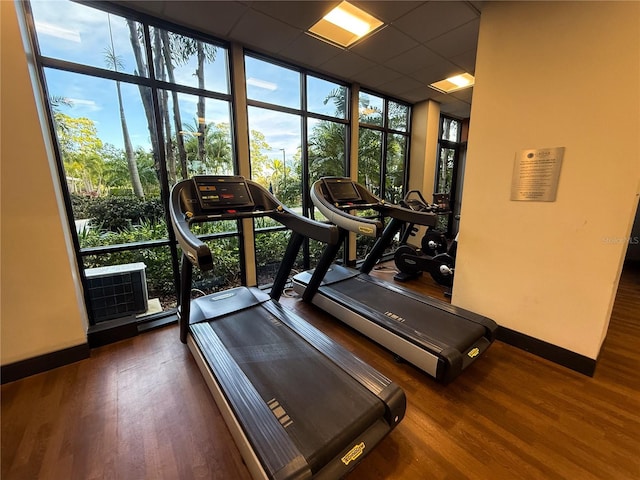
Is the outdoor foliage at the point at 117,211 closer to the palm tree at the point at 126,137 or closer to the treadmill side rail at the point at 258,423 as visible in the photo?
the palm tree at the point at 126,137

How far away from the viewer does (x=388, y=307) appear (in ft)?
9.05

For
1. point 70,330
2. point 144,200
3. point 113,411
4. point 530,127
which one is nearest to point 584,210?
point 530,127

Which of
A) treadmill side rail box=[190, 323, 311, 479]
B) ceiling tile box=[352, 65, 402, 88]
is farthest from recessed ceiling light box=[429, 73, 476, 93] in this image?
treadmill side rail box=[190, 323, 311, 479]

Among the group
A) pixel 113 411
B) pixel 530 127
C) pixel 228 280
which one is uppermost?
pixel 530 127

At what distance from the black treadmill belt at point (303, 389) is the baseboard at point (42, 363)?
1210 mm

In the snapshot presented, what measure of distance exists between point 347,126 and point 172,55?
2652 millimetres

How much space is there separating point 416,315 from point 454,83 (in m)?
4.17

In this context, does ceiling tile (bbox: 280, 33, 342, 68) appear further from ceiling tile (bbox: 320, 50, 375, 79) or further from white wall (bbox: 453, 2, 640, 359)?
white wall (bbox: 453, 2, 640, 359)

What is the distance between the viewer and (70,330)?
2.29 meters

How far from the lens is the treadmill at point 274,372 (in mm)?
1312

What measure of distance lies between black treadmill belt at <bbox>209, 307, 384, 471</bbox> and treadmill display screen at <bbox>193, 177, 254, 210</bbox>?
112 centimetres

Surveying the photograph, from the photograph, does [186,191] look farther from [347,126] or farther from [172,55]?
[347,126]

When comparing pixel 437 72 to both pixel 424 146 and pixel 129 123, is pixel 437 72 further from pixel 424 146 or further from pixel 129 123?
pixel 129 123

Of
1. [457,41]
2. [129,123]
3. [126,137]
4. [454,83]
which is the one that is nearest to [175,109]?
[129,123]
